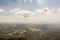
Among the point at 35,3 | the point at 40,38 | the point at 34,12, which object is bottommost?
the point at 40,38

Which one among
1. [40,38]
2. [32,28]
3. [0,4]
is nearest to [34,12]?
[32,28]

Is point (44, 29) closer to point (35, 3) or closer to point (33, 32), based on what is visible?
point (33, 32)

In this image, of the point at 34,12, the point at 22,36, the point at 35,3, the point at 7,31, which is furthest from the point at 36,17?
the point at 7,31

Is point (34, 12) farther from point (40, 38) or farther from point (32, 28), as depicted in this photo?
point (40, 38)

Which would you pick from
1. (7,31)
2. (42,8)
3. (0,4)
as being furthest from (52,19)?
(0,4)

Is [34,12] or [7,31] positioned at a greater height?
[34,12]

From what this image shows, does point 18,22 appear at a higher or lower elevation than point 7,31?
higher

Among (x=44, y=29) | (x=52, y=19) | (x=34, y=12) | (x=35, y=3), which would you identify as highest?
(x=35, y=3)
